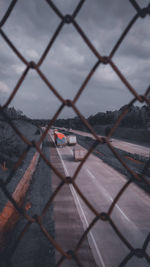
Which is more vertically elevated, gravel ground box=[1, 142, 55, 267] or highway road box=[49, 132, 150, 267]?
highway road box=[49, 132, 150, 267]

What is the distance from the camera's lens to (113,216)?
34.9ft

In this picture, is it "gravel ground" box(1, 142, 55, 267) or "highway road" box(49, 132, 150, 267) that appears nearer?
"highway road" box(49, 132, 150, 267)

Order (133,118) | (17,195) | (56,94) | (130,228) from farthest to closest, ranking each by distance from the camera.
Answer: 1. (133,118)
2. (17,195)
3. (130,228)
4. (56,94)

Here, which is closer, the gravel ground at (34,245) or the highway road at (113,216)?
the highway road at (113,216)

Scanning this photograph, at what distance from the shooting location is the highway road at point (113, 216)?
7.67m

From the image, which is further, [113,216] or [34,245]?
[113,216]

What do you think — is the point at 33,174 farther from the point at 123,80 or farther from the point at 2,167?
the point at 123,80

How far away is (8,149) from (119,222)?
21.5 metres

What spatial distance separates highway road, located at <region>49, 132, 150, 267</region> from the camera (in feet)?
25.2

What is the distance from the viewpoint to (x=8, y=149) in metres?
27.2

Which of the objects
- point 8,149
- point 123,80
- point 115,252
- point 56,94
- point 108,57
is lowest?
point 115,252

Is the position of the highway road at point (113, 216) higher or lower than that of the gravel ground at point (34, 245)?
higher

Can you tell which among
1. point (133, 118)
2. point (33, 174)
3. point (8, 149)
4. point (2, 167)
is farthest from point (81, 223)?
point (133, 118)

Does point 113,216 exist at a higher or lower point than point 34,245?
higher
